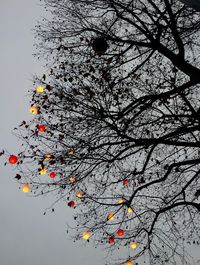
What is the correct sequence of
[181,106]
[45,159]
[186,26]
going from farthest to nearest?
[181,106] < [186,26] < [45,159]

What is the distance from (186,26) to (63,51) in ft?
10.7

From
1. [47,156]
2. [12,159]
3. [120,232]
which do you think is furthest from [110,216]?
[12,159]

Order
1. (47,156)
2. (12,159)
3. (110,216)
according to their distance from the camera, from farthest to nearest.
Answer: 1. (110,216)
2. (47,156)
3. (12,159)

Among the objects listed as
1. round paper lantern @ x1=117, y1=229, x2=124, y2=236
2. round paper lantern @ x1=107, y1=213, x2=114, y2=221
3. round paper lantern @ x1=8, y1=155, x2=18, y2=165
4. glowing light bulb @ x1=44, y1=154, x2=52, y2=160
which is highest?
glowing light bulb @ x1=44, y1=154, x2=52, y2=160

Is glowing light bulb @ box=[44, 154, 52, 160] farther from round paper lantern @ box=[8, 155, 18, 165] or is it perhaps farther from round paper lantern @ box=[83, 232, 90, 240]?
round paper lantern @ box=[83, 232, 90, 240]

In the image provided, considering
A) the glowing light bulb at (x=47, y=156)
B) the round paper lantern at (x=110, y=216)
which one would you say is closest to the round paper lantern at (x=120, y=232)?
the round paper lantern at (x=110, y=216)

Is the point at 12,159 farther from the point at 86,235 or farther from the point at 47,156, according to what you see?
the point at 86,235

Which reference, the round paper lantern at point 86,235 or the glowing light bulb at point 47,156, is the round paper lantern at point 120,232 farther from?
the glowing light bulb at point 47,156

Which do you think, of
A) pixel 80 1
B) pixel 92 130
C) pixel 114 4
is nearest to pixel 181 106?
pixel 92 130

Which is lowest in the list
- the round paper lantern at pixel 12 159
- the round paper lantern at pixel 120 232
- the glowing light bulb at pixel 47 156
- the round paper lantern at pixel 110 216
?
the round paper lantern at pixel 120 232

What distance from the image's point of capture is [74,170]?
609cm

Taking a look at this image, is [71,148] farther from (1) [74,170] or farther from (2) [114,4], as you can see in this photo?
(2) [114,4]

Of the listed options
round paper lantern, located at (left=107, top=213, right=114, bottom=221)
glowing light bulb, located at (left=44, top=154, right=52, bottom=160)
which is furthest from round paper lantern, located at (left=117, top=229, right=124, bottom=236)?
glowing light bulb, located at (left=44, top=154, right=52, bottom=160)

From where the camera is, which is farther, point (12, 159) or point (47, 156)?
point (47, 156)
